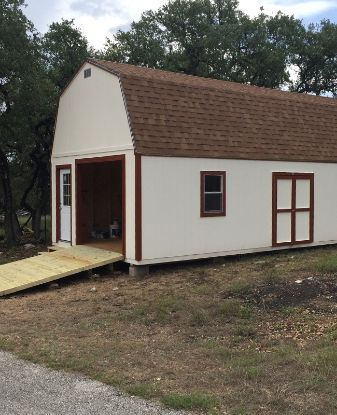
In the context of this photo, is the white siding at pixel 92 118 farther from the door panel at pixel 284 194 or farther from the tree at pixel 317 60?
the tree at pixel 317 60

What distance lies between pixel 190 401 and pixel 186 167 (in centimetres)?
742

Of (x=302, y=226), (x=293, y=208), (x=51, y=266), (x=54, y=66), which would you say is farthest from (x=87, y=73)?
(x=54, y=66)

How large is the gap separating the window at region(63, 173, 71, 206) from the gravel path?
28.2ft

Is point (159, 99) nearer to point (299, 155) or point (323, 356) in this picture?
point (299, 155)

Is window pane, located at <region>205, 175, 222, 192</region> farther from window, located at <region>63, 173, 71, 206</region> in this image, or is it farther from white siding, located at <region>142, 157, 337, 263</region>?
window, located at <region>63, 173, 71, 206</region>

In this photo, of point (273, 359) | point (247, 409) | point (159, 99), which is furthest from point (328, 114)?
point (247, 409)

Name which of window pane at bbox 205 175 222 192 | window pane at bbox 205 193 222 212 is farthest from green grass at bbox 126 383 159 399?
window pane at bbox 205 175 222 192

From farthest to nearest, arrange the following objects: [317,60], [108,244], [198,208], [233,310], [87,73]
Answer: [317,60]
[108,244]
[87,73]
[198,208]
[233,310]

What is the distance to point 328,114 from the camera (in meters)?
15.1

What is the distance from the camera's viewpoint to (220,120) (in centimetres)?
1251

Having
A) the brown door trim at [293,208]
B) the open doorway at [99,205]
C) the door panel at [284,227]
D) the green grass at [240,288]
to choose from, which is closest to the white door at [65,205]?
the open doorway at [99,205]

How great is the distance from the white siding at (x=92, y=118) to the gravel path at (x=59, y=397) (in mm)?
6356

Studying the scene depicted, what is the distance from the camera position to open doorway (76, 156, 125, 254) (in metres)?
13.6

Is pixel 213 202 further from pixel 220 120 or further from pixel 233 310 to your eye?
pixel 233 310
